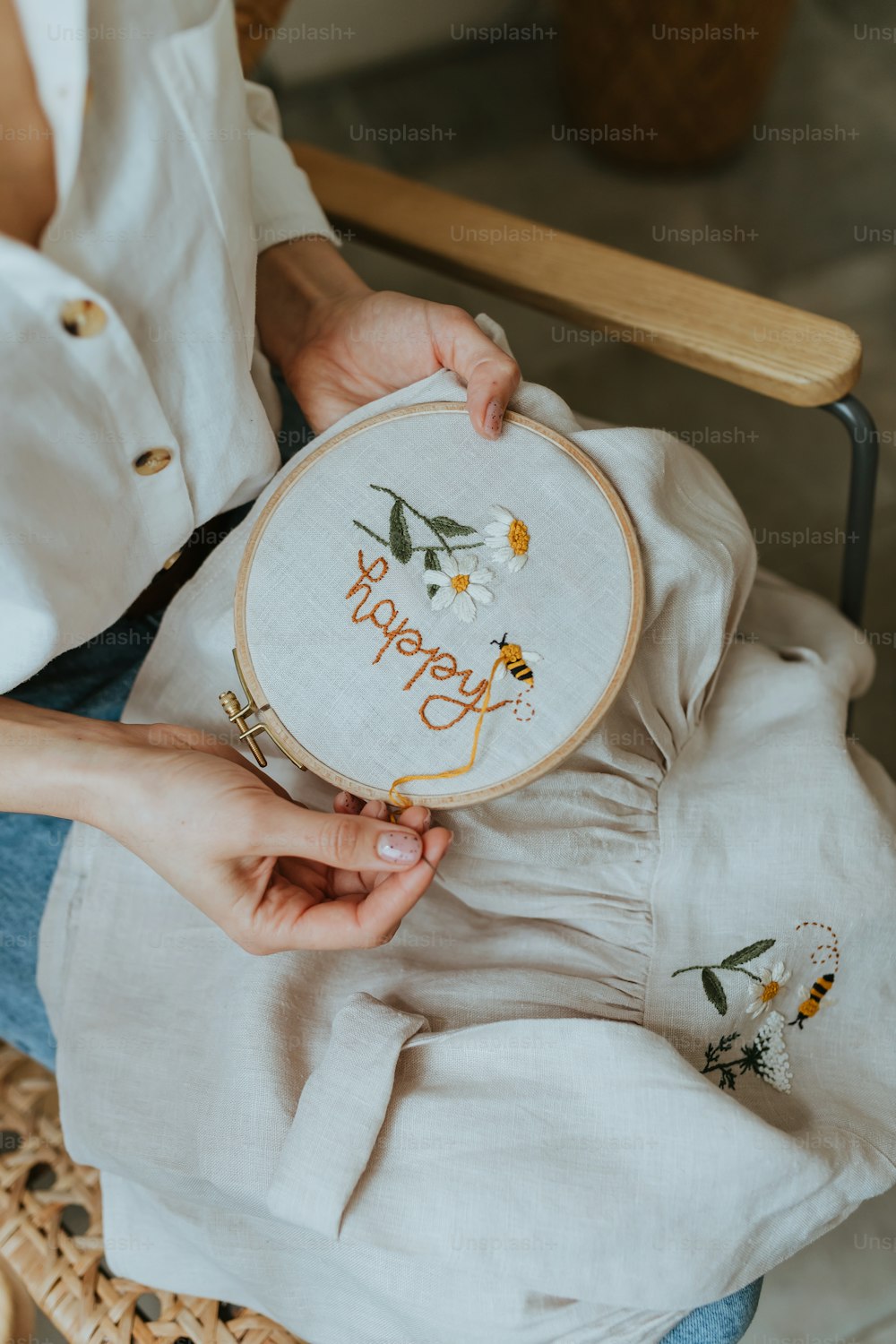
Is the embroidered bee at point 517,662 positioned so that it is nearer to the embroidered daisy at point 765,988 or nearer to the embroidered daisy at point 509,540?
the embroidered daisy at point 509,540

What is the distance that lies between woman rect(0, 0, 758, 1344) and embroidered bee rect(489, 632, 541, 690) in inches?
4.5

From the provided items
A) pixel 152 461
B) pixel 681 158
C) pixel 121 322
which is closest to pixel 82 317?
pixel 121 322

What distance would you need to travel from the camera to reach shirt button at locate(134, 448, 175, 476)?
2.53 ft

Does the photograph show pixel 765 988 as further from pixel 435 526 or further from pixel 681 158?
pixel 681 158

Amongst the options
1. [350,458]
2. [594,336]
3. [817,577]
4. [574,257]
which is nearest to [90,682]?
[350,458]

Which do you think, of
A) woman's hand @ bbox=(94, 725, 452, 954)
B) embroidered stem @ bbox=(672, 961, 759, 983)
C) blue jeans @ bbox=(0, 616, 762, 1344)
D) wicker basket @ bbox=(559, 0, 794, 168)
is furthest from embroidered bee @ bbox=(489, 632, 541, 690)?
wicker basket @ bbox=(559, 0, 794, 168)

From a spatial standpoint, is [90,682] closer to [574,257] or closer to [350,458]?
[350,458]

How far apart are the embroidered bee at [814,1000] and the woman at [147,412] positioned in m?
0.20

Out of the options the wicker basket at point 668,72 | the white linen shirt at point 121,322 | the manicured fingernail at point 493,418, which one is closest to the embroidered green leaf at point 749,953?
the manicured fingernail at point 493,418

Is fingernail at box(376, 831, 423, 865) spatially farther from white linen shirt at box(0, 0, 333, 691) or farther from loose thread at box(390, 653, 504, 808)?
white linen shirt at box(0, 0, 333, 691)

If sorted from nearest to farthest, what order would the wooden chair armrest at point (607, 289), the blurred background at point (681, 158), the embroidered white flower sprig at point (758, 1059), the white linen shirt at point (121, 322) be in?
the white linen shirt at point (121, 322)
the embroidered white flower sprig at point (758, 1059)
the wooden chair armrest at point (607, 289)
the blurred background at point (681, 158)

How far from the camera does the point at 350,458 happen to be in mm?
806

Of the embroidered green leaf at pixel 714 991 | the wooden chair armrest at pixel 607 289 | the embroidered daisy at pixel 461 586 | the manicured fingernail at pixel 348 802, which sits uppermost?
the wooden chair armrest at pixel 607 289

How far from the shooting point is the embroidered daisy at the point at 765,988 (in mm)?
775
